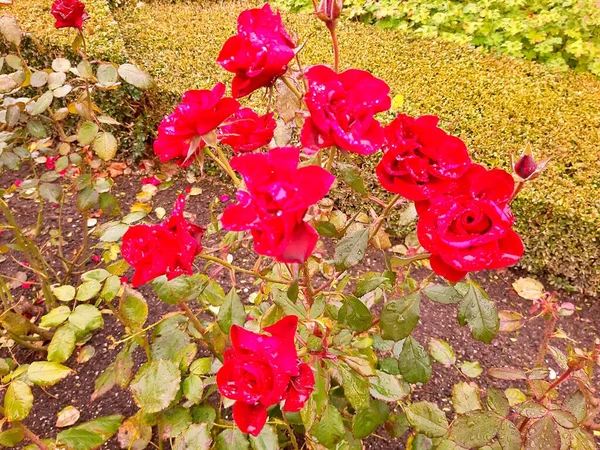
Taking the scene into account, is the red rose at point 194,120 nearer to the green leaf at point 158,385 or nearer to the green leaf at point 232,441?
the green leaf at point 158,385

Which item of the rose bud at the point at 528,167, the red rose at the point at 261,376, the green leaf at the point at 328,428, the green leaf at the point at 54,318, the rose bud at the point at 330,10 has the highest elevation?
the rose bud at the point at 330,10

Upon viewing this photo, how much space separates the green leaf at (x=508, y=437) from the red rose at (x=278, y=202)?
66 centimetres

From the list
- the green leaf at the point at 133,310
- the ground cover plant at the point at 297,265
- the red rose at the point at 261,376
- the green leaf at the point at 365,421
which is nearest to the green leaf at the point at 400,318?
the ground cover plant at the point at 297,265

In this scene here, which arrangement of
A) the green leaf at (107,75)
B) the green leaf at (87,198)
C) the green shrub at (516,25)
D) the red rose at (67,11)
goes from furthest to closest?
the green shrub at (516,25), the green leaf at (87,198), the green leaf at (107,75), the red rose at (67,11)

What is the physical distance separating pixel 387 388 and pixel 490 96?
7.09ft

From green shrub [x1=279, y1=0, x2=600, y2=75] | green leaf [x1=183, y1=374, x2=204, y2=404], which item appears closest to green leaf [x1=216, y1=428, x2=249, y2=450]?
green leaf [x1=183, y1=374, x2=204, y2=404]

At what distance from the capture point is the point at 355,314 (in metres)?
1.03

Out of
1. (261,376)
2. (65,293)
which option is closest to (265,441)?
(261,376)

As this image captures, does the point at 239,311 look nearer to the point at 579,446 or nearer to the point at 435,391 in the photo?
the point at 579,446

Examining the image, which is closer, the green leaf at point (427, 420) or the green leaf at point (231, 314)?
the green leaf at point (231, 314)

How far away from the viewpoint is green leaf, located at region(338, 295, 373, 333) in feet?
3.36

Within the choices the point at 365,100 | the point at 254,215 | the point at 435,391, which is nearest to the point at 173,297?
the point at 254,215

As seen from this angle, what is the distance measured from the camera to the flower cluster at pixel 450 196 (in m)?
0.67

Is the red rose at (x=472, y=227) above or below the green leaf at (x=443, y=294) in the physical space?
above
